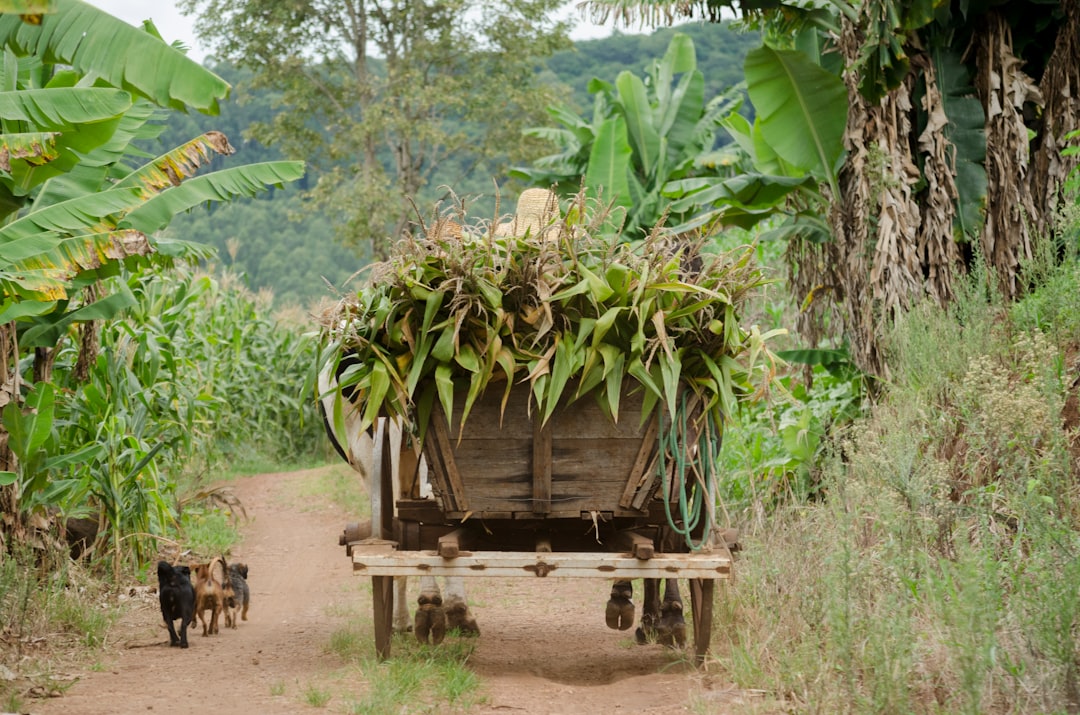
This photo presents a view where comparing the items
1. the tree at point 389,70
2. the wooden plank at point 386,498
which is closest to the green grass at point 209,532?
the wooden plank at point 386,498

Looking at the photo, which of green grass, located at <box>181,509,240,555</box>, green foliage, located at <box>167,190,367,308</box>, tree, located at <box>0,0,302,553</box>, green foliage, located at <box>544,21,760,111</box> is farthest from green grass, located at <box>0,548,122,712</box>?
green foliage, located at <box>544,21,760,111</box>

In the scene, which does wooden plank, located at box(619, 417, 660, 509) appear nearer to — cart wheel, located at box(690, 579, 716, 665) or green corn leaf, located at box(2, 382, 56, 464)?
cart wheel, located at box(690, 579, 716, 665)

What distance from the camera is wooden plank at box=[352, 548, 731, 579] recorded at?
516 cm

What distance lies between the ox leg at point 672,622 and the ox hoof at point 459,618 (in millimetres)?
1216

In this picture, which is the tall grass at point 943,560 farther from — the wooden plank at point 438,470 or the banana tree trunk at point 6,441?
the banana tree trunk at point 6,441

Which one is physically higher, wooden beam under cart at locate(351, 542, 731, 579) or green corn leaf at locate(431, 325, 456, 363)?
green corn leaf at locate(431, 325, 456, 363)

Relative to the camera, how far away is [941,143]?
9070 mm

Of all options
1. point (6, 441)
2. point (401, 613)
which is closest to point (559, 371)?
point (401, 613)

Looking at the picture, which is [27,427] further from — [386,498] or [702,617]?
[702,617]

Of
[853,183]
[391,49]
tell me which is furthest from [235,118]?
[853,183]

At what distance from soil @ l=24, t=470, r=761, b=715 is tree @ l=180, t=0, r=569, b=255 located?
567 inches

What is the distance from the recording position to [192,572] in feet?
24.2

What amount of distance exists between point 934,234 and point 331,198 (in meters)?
15.2

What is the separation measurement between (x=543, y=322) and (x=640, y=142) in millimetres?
11280
